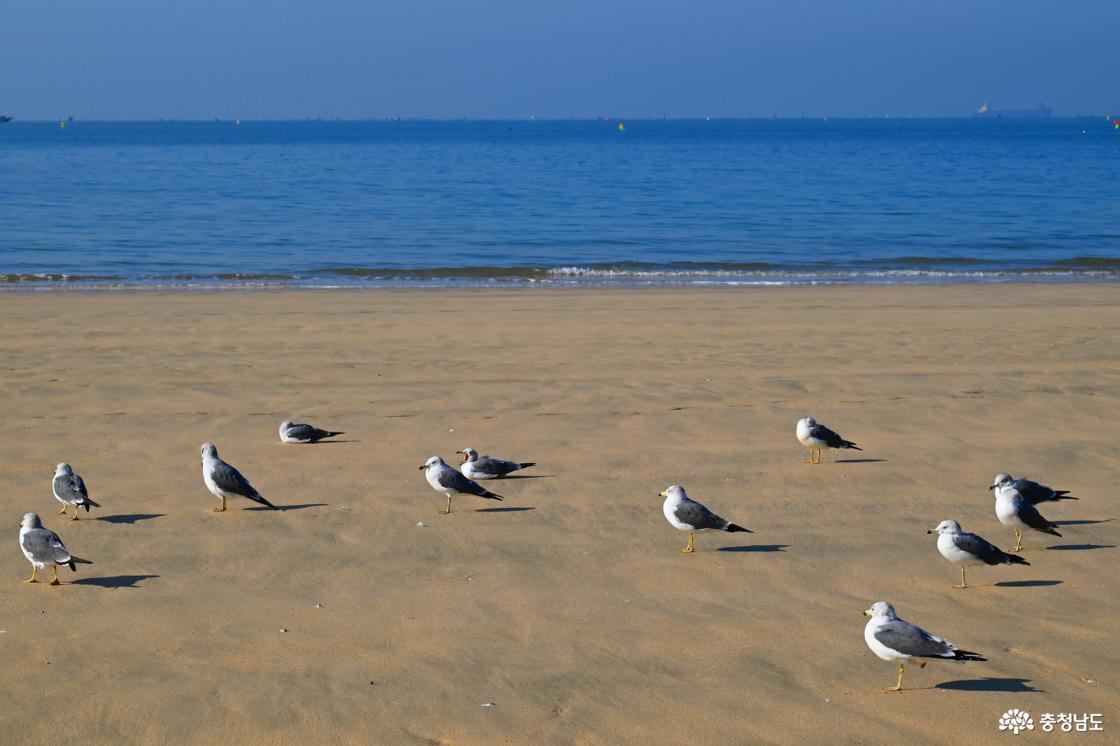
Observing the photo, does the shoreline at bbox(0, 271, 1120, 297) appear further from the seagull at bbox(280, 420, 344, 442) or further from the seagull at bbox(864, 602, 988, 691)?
the seagull at bbox(864, 602, 988, 691)

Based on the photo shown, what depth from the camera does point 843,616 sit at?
759 cm

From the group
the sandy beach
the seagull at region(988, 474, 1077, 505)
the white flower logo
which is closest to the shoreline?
the sandy beach

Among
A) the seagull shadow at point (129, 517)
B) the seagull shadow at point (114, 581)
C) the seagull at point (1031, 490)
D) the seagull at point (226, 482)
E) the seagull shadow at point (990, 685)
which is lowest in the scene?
the seagull shadow at point (129, 517)

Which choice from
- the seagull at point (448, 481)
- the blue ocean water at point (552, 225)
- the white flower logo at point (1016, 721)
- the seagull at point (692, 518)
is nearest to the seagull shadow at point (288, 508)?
the seagull at point (448, 481)

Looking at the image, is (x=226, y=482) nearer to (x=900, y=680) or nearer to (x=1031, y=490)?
(x=900, y=680)

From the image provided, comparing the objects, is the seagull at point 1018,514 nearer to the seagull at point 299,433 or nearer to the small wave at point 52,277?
the seagull at point 299,433

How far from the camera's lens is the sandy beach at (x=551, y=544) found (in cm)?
643

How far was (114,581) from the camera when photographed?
26.8 ft

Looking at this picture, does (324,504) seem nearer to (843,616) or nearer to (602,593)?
(602,593)

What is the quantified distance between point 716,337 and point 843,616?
34.3ft

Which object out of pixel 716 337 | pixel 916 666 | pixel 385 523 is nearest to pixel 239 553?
pixel 385 523

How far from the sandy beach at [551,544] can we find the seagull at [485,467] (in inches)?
5.4

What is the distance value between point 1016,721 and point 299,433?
→ 724cm

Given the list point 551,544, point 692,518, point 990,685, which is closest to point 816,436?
point 692,518
